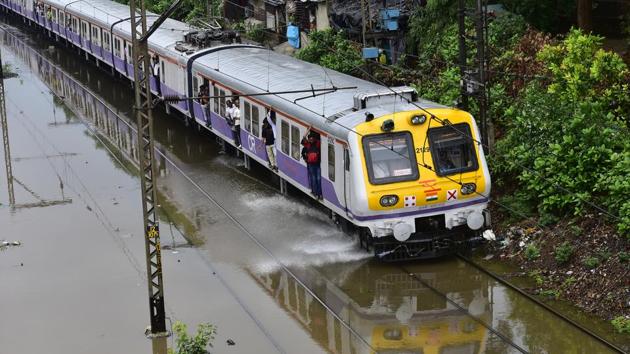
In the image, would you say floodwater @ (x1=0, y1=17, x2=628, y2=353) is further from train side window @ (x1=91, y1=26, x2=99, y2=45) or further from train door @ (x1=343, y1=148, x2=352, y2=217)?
train side window @ (x1=91, y1=26, x2=99, y2=45)

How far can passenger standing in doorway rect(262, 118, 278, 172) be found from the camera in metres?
20.6

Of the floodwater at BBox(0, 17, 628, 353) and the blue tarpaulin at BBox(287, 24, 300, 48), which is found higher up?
the blue tarpaulin at BBox(287, 24, 300, 48)

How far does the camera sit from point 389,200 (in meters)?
16.3

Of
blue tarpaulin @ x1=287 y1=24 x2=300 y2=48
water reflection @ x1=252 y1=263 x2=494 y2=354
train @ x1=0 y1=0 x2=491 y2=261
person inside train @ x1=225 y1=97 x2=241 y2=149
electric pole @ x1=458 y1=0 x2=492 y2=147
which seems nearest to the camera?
water reflection @ x1=252 y1=263 x2=494 y2=354

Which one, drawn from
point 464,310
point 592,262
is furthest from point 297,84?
point 592,262

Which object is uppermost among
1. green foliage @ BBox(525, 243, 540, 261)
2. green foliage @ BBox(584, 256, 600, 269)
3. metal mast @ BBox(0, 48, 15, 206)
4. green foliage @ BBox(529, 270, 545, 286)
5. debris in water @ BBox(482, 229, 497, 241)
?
green foliage @ BBox(584, 256, 600, 269)

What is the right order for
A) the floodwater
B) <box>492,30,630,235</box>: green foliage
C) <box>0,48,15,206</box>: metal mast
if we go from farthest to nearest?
<box>0,48,15,206</box>: metal mast → <box>492,30,630,235</box>: green foliage → the floodwater

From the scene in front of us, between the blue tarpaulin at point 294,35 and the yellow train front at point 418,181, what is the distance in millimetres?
19238

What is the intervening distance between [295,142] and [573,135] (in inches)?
202

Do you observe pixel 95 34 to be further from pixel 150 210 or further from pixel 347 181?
pixel 150 210

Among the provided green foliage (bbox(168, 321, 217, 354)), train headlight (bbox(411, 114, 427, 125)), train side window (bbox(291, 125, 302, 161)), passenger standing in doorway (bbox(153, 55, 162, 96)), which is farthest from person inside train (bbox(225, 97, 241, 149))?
green foliage (bbox(168, 321, 217, 354))

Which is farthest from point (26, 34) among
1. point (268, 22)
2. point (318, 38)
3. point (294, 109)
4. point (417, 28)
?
point (294, 109)

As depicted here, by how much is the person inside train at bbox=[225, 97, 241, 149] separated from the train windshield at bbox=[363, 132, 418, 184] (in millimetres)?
6930

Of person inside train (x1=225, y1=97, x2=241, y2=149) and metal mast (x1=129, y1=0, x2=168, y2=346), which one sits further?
person inside train (x1=225, y1=97, x2=241, y2=149)
